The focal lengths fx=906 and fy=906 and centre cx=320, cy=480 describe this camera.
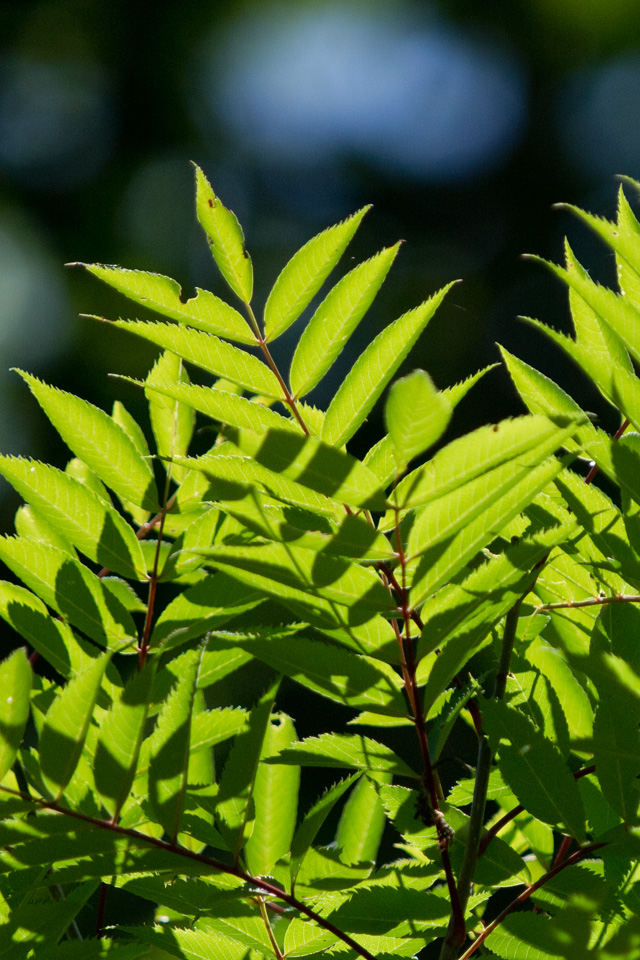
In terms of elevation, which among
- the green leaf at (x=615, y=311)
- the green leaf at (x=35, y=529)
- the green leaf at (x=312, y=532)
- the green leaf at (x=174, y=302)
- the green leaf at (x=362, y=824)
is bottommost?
the green leaf at (x=362, y=824)

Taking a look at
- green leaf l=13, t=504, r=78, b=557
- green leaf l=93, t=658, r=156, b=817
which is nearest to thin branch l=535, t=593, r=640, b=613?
green leaf l=93, t=658, r=156, b=817

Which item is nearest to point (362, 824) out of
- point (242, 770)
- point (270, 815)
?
point (270, 815)

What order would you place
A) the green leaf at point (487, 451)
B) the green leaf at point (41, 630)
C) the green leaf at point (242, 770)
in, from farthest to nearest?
the green leaf at point (41, 630)
the green leaf at point (242, 770)
the green leaf at point (487, 451)

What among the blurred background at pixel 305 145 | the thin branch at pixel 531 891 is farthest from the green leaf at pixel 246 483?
the blurred background at pixel 305 145

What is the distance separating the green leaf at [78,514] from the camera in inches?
22.8

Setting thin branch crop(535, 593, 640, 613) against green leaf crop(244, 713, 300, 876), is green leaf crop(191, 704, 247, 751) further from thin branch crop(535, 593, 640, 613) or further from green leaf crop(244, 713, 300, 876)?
thin branch crop(535, 593, 640, 613)

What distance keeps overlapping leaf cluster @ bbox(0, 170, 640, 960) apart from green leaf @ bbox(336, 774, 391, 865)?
1 cm

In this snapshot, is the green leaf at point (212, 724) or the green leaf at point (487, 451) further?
the green leaf at point (212, 724)

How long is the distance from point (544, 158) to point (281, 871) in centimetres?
799

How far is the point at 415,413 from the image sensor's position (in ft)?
1.20

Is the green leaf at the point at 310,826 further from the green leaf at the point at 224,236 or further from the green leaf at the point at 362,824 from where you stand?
the green leaf at the point at 224,236

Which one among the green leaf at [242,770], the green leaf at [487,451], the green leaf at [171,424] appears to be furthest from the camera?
A: the green leaf at [171,424]

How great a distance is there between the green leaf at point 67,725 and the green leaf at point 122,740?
0.01 m

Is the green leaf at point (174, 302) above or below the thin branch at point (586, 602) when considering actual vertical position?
above
